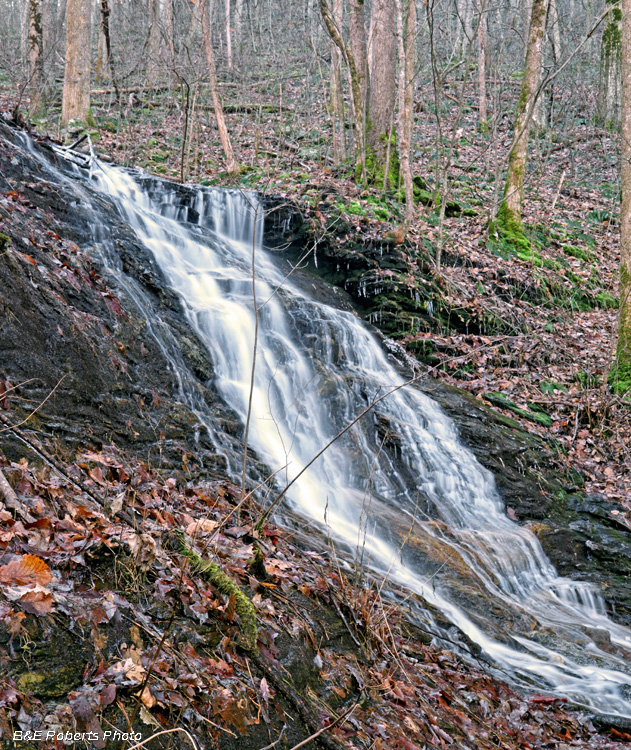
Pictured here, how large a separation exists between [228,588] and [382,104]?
13.3 m

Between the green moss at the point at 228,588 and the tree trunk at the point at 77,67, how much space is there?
43.3 feet

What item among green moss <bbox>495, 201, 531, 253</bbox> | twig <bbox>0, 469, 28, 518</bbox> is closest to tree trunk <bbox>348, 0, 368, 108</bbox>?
green moss <bbox>495, 201, 531, 253</bbox>

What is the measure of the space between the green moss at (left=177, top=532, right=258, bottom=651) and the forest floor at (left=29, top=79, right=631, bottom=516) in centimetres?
418

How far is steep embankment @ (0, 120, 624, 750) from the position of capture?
2.05 m

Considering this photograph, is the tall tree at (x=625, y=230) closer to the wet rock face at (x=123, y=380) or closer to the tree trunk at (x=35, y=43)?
the wet rock face at (x=123, y=380)

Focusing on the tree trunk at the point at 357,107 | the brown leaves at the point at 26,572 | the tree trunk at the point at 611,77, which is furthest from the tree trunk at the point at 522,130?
the brown leaves at the point at 26,572

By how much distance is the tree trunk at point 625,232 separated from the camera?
30.3 feet

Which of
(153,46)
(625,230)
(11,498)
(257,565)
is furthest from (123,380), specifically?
(153,46)

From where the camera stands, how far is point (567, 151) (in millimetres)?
19344

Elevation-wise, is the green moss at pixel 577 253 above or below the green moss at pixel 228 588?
above

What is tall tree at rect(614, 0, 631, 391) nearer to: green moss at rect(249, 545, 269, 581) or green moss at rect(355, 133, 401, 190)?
green moss at rect(355, 133, 401, 190)

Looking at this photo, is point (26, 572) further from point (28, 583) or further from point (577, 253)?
point (577, 253)

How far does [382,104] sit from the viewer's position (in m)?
13.6

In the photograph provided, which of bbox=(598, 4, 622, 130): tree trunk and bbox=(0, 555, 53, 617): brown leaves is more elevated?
bbox=(598, 4, 622, 130): tree trunk
